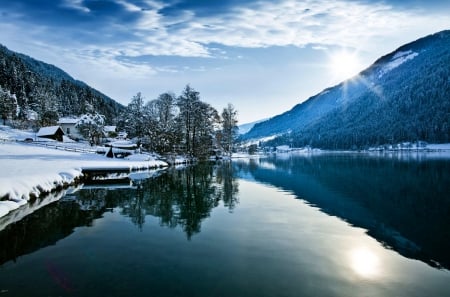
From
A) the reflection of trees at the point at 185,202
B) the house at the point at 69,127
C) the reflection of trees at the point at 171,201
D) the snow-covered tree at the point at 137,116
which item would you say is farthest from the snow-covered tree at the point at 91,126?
the reflection of trees at the point at 185,202

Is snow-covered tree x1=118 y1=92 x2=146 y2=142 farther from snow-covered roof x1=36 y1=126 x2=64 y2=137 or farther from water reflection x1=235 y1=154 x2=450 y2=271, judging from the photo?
water reflection x1=235 y1=154 x2=450 y2=271

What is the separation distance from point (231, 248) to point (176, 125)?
200 feet

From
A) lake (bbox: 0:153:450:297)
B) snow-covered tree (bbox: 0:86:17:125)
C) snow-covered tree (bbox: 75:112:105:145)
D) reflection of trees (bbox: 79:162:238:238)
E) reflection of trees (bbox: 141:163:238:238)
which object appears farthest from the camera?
snow-covered tree (bbox: 0:86:17:125)

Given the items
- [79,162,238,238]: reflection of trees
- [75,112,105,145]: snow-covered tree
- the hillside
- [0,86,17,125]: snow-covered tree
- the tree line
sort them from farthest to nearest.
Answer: the hillside → [0,86,17,125]: snow-covered tree → [75,112,105,145]: snow-covered tree → the tree line → [79,162,238,238]: reflection of trees

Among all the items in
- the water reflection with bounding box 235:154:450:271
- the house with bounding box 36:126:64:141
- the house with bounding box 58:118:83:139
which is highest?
the house with bounding box 58:118:83:139

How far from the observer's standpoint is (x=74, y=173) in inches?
1196

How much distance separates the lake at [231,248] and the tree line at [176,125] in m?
45.6

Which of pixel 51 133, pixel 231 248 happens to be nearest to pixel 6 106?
pixel 51 133

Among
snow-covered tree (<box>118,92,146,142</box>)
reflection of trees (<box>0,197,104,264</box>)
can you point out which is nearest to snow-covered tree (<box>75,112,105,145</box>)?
snow-covered tree (<box>118,92,146,142</box>)

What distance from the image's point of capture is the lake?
8195 mm

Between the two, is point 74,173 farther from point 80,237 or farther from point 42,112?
point 42,112

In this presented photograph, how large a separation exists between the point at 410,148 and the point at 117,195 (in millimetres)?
183648

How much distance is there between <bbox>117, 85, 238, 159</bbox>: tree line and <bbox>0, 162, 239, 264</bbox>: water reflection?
37.8 metres

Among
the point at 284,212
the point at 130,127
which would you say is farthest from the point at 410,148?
the point at 284,212
